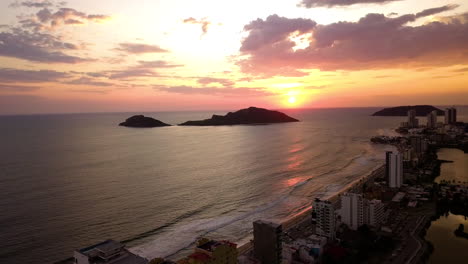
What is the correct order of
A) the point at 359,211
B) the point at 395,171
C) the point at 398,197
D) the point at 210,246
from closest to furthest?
the point at 210,246, the point at 359,211, the point at 398,197, the point at 395,171

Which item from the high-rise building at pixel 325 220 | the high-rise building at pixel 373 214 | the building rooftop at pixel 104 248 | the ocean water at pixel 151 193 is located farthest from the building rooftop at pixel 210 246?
the high-rise building at pixel 373 214

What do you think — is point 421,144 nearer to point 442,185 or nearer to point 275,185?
point 442,185

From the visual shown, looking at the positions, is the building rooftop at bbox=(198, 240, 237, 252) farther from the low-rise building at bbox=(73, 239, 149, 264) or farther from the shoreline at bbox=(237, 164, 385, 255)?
the shoreline at bbox=(237, 164, 385, 255)

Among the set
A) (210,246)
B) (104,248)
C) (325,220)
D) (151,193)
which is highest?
(104,248)

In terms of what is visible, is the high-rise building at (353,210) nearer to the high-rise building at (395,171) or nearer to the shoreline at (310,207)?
the shoreline at (310,207)

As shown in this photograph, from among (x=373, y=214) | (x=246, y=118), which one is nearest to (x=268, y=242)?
(x=373, y=214)

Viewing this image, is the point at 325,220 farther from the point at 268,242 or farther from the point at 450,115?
the point at 450,115
